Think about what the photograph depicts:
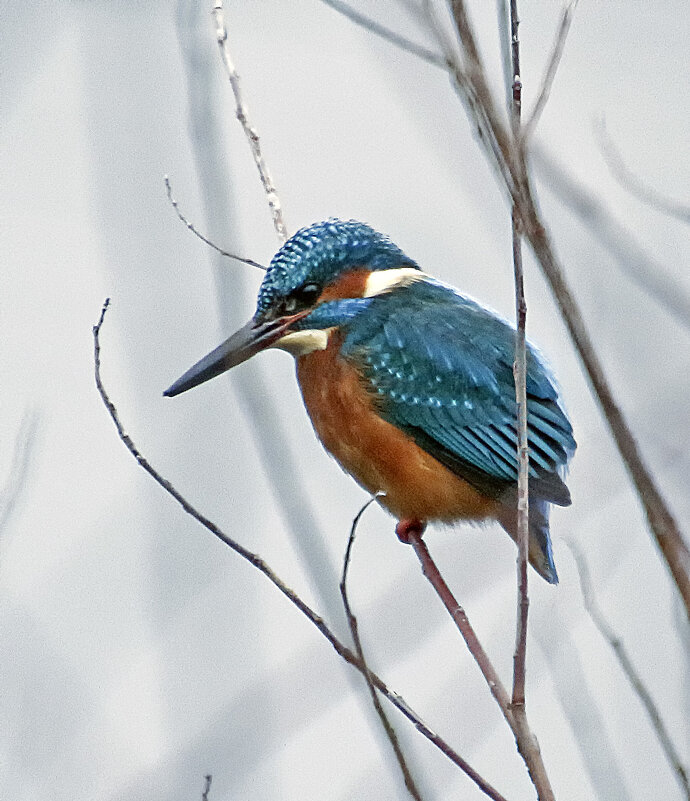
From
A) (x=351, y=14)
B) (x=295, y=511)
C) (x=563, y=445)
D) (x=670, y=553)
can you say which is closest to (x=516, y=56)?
(x=351, y=14)

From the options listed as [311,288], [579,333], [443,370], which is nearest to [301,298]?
[311,288]

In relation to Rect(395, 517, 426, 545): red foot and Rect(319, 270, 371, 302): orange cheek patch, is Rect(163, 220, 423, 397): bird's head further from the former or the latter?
Rect(395, 517, 426, 545): red foot

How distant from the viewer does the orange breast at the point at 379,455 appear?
108 inches

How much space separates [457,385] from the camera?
2850 millimetres

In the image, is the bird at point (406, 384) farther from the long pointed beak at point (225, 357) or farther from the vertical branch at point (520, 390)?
the vertical branch at point (520, 390)

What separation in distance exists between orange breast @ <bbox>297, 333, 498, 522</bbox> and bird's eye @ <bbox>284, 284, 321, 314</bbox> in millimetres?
116

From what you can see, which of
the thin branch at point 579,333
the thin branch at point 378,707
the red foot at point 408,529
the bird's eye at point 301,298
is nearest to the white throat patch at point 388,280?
the bird's eye at point 301,298

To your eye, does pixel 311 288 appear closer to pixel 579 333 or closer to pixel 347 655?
pixel 347 655

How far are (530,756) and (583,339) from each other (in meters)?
0.63

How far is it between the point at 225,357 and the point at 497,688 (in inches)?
51.5

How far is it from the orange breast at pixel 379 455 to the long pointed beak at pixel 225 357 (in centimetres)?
21

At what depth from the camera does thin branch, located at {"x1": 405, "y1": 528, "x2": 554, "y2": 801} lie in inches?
56.7

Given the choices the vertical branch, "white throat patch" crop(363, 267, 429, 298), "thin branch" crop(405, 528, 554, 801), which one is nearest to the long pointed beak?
"white throat patch" crop(363, 267, 429, 298)

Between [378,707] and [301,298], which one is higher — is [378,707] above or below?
below
